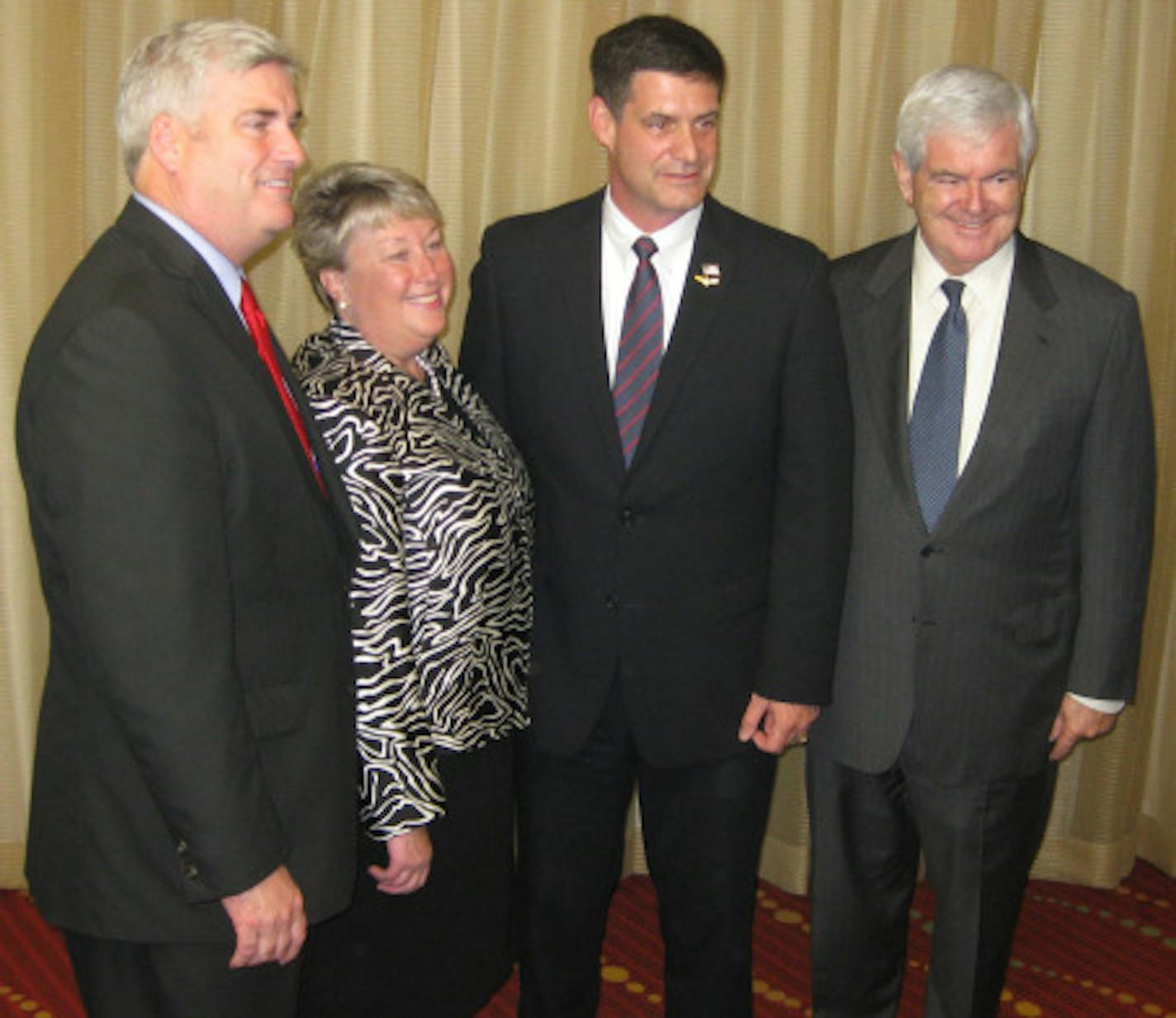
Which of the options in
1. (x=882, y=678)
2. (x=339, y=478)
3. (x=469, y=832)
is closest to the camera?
(x=339, y=478)

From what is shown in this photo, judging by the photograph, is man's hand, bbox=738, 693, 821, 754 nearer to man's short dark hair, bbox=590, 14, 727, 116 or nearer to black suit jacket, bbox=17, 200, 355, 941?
black suit jacket, bbox=17, 200, 355, 941

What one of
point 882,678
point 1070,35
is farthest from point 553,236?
point 1070,35

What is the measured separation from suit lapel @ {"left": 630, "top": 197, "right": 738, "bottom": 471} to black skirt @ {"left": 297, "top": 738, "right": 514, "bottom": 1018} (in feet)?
1.85

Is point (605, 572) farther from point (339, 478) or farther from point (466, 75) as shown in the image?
point (466, 75)

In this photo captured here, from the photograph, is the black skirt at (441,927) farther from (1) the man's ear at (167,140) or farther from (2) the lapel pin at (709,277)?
(1) the man's ear at (167,140)

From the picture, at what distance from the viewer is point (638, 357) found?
213 centimetres

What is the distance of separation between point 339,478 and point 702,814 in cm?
89

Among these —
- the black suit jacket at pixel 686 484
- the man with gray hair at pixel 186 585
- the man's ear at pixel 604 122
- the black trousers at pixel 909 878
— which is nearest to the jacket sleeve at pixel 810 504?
the black suit jacket at pixel 686 484

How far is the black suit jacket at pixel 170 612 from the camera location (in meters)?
1.38

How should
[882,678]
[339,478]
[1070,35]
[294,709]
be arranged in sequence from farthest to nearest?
[1070,35]
[882,678]
[339,478]
[294,709]

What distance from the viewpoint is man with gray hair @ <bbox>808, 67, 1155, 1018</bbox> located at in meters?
2.13

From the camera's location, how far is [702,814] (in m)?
2.25

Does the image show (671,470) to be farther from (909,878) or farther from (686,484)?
(909,878)

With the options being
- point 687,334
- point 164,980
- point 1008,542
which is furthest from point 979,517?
point 164,980
